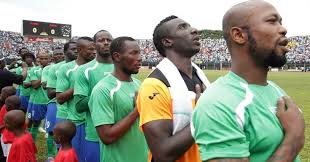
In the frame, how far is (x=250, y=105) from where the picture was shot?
2082 millimetres

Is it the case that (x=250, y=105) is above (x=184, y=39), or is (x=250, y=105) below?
below

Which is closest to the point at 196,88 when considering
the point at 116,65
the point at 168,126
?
the point at 168,126

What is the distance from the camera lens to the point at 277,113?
2.14m

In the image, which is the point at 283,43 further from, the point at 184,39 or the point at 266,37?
the point at 184,39

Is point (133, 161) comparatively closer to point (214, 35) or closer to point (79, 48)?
point (79, 48)

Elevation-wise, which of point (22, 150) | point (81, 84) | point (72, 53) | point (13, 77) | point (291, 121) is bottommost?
point (22, 150)

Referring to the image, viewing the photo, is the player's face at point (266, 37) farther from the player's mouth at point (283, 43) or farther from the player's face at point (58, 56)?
the player's face at point (58, 56)

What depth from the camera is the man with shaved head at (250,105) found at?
199 centimetres

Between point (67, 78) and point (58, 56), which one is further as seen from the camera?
point (58, 56)

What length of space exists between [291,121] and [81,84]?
11.8 feet

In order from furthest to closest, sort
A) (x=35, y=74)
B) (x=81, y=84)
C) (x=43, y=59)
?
(x=35, y=74) → (x=43, y=59) → (x=81, y=84)

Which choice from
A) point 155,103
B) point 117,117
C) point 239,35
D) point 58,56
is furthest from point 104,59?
point 58,56

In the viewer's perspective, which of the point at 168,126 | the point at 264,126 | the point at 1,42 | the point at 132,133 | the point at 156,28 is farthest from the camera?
the point at 1,42

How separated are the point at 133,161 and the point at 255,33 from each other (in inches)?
88.6
